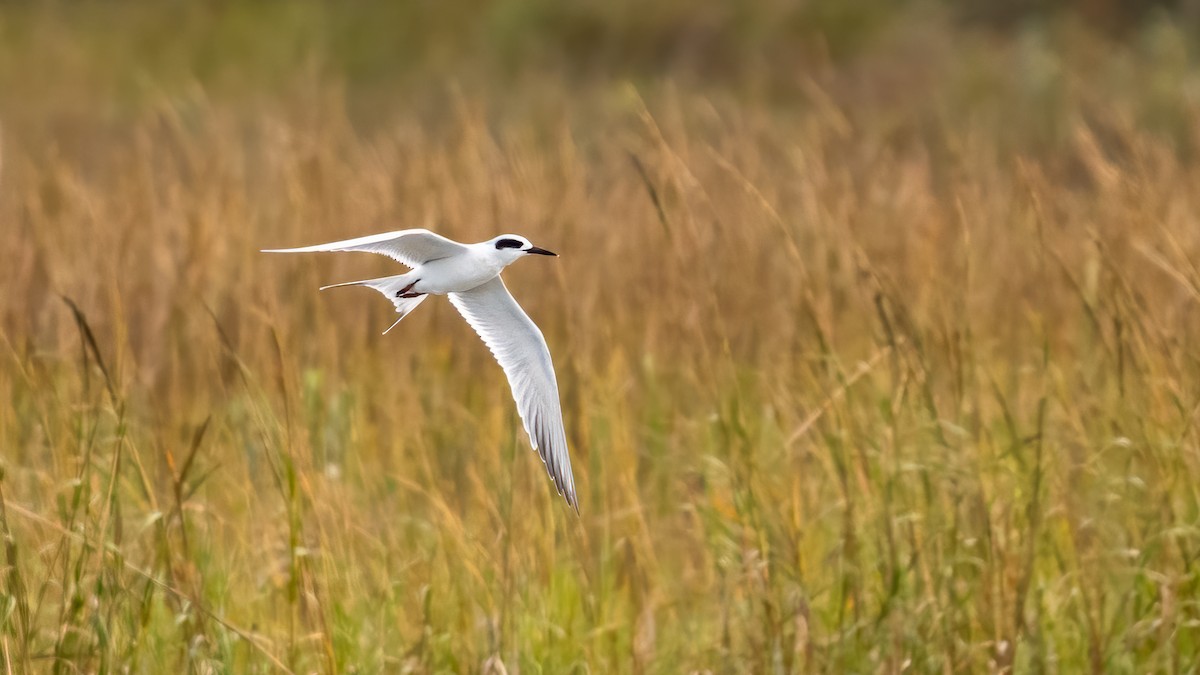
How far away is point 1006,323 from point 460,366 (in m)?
1.81

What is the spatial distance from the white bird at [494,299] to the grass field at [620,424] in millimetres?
423

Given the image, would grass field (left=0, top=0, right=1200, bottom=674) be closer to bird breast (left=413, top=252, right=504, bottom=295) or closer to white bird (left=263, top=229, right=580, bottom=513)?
white bird (left=263, top=229, right=580, bottom=513)

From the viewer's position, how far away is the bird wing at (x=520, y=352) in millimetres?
2020

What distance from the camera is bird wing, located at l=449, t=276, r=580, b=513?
2.02m

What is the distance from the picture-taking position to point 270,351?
3998 millimetres

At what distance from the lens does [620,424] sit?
11.5 feet

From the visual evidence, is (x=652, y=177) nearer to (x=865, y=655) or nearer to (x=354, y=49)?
(x=865, y=655)

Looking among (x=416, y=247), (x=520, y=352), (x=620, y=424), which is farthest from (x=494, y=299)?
(x=620, y=424)

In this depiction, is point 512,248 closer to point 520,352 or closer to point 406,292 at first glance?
point 406,292

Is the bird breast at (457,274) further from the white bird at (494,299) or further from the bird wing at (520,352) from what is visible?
the bird wing at (520,352)

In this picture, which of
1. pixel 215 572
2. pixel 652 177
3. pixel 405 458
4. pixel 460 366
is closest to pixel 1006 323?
pixel 652 177

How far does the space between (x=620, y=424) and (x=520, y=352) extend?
1.40 metres

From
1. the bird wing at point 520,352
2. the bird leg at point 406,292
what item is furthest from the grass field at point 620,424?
the bird leg at point 406,292

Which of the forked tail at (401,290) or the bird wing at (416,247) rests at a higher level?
the bird wing at (416,247)
